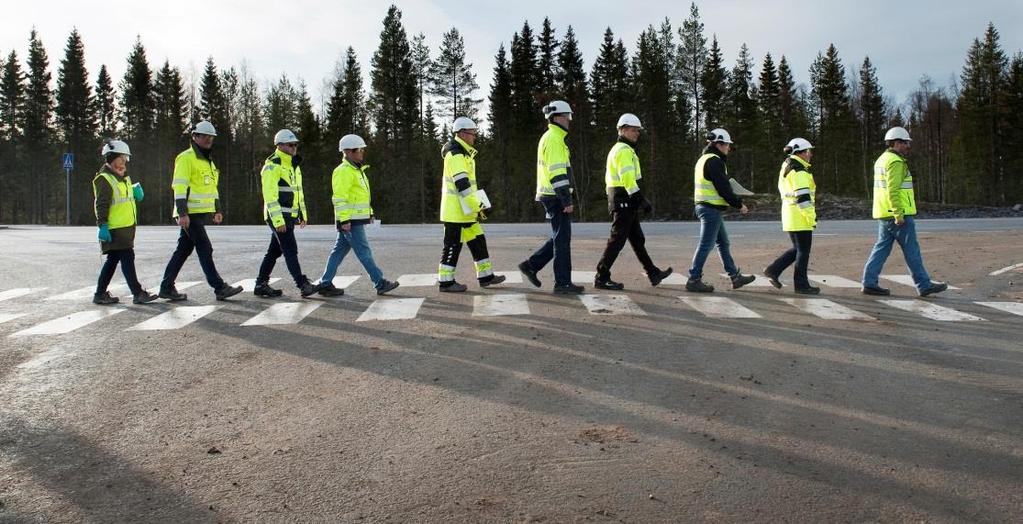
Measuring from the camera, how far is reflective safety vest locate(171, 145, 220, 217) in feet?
32.5

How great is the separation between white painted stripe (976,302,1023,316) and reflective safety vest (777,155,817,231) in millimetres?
2168

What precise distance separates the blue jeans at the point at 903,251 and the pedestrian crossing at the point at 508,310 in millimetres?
580

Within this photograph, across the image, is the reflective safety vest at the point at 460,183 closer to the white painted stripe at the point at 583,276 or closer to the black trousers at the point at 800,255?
the white painted stripe at the point at 583,276

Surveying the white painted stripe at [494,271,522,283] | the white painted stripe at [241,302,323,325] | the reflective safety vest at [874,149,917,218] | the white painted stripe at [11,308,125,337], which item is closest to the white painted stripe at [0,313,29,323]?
the white painted stripe at [11,308,125,337]

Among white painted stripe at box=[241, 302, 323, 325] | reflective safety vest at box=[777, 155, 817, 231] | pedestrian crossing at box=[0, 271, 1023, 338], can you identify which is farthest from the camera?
reflective safety vest at box=[777, 155, 817, 231]

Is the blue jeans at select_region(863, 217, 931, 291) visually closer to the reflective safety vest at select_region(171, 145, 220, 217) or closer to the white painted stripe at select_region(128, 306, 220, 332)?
the white painted stripe at select_region(128, 306, 220, 332)

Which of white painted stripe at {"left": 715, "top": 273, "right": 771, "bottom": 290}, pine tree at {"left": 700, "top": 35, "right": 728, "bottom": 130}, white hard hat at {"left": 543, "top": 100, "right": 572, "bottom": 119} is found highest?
pine tree at {"left": 700, "top": 35, "right": 728, "bottom": 130}

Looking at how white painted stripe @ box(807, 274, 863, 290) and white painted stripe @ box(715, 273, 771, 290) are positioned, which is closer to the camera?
white painted stripe @ box(715, 273, 771, 290)

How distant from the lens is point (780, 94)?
67.5m

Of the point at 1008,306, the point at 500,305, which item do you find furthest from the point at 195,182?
the point at 1008,306

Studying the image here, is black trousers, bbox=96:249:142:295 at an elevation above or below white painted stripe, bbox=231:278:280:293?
above

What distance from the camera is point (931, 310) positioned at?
873cm

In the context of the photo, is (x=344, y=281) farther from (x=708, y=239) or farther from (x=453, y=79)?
(x=453, y=79)

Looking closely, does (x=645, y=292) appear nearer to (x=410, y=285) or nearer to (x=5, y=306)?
(x=410, y=285)
